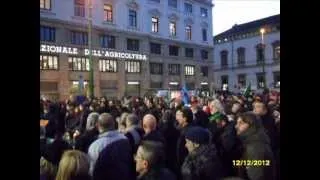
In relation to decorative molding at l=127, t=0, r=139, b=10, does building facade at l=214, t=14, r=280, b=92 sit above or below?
below

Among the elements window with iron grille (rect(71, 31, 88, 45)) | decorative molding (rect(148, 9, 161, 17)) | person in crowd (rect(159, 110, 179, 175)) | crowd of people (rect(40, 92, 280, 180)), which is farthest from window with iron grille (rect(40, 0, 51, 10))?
person in crowd (rect(159, 110, 179, 175))

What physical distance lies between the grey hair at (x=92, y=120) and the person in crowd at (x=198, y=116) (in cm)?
66

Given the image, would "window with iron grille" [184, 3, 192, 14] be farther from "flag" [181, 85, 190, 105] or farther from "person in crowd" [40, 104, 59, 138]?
"person in crowd" [40, 104, 59, 138]

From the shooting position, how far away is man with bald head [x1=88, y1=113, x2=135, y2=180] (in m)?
1.98

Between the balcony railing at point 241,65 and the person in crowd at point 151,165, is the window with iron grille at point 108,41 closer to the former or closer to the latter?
the balcony railing at point 241,65

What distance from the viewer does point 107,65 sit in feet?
8.28

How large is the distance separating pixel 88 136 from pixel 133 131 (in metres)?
0.28

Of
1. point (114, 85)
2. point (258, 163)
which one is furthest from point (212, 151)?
point (114, 85)

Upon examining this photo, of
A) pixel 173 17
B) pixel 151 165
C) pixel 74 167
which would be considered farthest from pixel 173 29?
pixel 74 167

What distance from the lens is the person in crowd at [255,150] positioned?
2262 millimetres

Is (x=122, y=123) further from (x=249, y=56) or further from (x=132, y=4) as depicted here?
(x=249, y=56)
